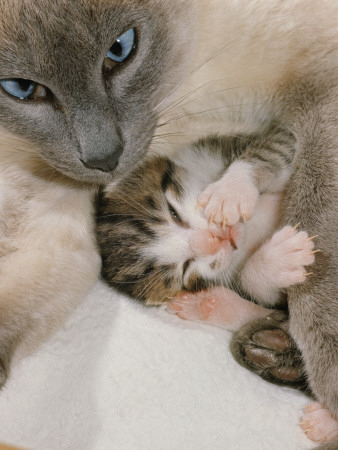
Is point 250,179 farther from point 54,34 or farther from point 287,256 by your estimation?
point 54,34

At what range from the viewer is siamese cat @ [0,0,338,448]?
117 cm

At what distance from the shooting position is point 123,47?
1.25 m

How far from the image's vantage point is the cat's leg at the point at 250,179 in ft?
4.96

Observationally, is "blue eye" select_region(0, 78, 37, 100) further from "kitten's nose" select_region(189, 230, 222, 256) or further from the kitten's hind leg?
the kitten's hind leg

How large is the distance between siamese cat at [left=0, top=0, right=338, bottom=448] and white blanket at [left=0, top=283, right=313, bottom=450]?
90 mm

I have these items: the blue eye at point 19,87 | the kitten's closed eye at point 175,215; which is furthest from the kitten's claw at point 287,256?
the blue eye at point 19,87

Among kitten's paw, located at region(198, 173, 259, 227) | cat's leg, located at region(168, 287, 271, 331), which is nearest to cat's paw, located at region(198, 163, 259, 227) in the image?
kitten's paw, located at region(198, 173, 259, 227)

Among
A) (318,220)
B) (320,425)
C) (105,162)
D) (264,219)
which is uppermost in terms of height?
(105,162)

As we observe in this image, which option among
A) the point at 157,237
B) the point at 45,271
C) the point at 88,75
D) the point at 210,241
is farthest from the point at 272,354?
the point at 88,75

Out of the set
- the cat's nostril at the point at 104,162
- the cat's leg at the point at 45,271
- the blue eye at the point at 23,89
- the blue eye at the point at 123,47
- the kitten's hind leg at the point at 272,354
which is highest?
A: the blue eye at the point at 123,47

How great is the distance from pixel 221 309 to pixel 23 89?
0.78 meters

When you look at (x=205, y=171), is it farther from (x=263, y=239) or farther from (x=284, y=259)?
(x=284, y=259)

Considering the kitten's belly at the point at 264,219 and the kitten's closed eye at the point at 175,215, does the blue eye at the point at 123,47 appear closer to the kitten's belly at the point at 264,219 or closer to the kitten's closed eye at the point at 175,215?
the kitten's closed eye at the point at 175,215

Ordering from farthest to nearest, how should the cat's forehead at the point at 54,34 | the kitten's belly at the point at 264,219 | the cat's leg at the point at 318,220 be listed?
1. the kitten's belly at the point at 264,219
2. the cat's leg at the point at 318,220
3. the cat's forehead at the point at 54,34
